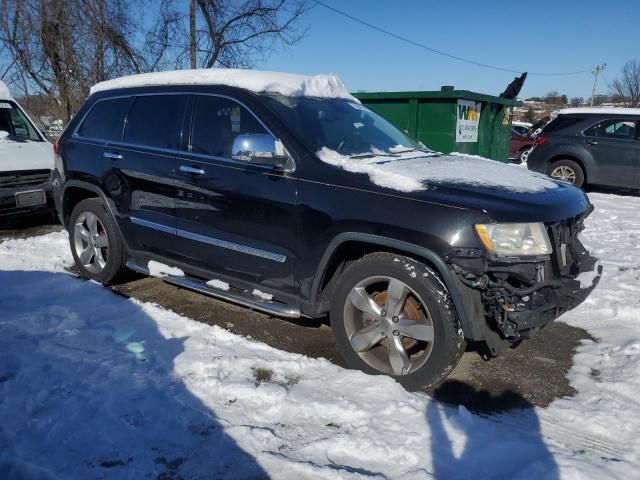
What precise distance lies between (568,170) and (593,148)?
2.09 feet

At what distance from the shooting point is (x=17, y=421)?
279 centimetres

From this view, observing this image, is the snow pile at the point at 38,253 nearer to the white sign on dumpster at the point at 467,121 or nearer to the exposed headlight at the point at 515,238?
the exposed headlight at the point at 515,238

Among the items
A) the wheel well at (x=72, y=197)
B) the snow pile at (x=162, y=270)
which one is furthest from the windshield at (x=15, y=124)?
the snow pile at (x=162, y=270)

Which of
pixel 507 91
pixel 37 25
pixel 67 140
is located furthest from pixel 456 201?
pixel 37 25

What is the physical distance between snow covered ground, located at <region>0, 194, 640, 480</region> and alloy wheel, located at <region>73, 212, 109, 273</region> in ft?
2.99

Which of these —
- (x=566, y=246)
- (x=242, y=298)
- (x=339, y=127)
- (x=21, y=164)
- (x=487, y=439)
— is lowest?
(x=487, y=439)

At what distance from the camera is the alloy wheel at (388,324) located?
3158mm

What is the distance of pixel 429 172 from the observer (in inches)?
134

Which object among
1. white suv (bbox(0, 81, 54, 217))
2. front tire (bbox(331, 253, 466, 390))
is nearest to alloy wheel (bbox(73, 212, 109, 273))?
white suv (bbox(0, 81, 54, 217))

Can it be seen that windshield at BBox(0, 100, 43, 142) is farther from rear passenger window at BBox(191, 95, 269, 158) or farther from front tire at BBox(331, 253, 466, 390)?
front tire at BBox(331, 253, 466, 390)

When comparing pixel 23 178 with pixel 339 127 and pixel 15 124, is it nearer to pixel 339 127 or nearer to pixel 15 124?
pixel 15 124

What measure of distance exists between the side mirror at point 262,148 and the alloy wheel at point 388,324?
3.29 feet

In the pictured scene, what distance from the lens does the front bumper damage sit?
288 cm

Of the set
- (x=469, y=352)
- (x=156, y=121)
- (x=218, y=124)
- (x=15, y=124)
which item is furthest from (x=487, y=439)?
(x=15, y=124)
